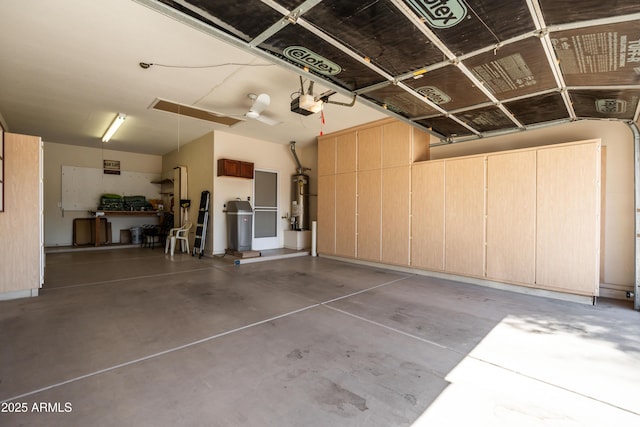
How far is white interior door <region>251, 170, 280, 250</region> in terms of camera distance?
25.9ft

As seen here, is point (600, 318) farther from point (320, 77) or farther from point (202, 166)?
point (202, 166)

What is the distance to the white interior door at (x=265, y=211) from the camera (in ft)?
25.9

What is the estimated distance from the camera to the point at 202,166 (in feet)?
24.6

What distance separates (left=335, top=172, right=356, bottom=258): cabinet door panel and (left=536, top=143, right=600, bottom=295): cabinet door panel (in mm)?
3520

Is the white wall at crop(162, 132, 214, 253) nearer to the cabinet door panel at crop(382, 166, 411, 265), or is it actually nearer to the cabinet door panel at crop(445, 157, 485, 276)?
the cabinet door panel at crop(382, 166, 411, 265)

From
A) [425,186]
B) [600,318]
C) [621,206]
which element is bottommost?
[600,318]

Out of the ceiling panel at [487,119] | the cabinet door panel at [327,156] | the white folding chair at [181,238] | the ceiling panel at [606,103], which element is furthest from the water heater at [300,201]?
the ceiling panel at [606,103]

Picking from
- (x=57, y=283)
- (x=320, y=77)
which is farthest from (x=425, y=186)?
(x=57, y=283)

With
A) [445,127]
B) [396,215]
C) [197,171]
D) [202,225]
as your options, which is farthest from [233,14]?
[197,171]

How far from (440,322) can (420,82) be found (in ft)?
8.95

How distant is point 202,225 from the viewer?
7.13 m

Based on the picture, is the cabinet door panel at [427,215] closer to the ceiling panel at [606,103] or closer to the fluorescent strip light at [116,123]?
the ceiling panel at [606,103]

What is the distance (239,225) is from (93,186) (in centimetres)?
611

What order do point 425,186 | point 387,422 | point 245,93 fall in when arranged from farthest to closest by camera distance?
point 425,186 < point 245,93 < point 387,422
